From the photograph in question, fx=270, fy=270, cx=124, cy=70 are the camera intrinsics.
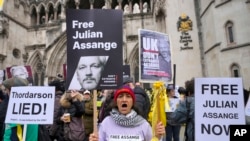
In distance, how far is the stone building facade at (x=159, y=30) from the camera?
1386 cm

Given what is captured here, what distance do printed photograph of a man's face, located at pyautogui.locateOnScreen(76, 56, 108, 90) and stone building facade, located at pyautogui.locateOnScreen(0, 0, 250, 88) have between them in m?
11.3

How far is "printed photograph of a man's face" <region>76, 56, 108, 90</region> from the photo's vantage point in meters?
3.50

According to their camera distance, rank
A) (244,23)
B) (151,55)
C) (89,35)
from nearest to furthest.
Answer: (89,35) < (151,55) < (244,23)

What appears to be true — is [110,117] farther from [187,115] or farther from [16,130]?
[16,130]

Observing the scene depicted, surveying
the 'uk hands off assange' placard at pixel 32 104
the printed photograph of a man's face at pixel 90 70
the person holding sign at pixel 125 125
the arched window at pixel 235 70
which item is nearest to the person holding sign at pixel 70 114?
the 'uk hands off assange' placard at pixel 32 104

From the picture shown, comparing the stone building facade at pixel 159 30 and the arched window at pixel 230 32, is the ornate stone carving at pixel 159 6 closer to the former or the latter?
the stone building facade at pixel 159 30

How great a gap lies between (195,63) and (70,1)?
497 inches

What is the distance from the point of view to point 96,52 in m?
3.51

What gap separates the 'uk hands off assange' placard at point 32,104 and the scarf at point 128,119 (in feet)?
5.13

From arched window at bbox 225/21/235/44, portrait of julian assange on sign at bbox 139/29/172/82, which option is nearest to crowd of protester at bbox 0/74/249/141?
portrait of julian assange on sign at bbox 139/29/172/82

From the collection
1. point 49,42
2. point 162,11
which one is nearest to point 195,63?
point 162,11

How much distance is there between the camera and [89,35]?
3572 mm

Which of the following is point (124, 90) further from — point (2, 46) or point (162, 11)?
point (2, 46)

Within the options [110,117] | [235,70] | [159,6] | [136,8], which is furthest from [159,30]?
[110,117]
